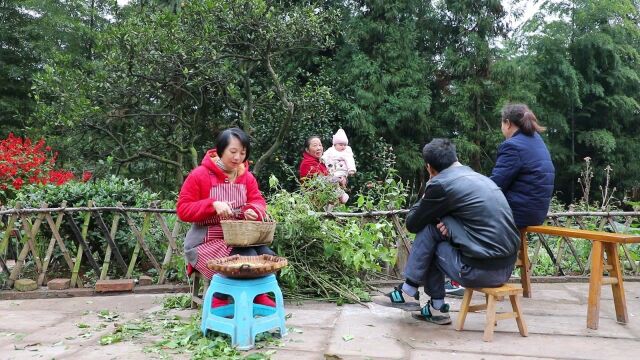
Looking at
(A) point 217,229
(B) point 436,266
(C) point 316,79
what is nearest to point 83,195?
(A) point 217,229

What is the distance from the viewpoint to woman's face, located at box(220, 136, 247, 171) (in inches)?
138

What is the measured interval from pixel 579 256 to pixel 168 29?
5953 millimetres

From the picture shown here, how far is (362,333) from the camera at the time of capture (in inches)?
128

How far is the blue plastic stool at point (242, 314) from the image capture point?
2.93m

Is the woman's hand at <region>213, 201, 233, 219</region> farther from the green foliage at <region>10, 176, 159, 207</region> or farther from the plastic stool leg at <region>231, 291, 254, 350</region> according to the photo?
the green foliage at <region>10, 176, 159, 207</region>

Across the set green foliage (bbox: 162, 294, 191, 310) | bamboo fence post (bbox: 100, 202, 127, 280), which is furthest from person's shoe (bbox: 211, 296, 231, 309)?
bamboo fence post (bbox: 100, 202, 127, 280)

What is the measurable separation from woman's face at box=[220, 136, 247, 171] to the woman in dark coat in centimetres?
189

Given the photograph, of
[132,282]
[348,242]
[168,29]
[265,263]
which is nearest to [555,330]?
[348,242]

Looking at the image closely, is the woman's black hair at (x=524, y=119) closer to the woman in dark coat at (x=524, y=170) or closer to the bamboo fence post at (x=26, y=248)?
the woman in dark coat at (x=524, y=170)

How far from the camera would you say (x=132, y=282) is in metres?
4.60

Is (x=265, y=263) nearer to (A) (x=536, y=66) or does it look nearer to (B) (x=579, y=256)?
(B) (x=579, y=256)

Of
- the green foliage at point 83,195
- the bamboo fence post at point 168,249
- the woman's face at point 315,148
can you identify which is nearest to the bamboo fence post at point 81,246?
the green foliage at point 83,195

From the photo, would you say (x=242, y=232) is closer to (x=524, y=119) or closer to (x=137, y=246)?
(x=137, y=246)

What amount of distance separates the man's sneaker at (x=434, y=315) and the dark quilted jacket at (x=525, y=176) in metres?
0.96
